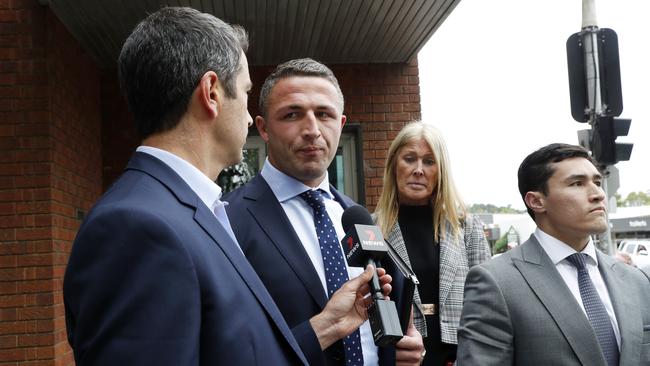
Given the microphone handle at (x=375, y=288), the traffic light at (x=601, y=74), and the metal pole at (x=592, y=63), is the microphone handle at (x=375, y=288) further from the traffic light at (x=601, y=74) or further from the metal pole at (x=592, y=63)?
the traffic light at (x=601, y=74)

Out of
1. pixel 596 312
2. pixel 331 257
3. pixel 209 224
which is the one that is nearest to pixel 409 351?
pixel 331 257

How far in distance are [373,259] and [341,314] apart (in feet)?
0.70

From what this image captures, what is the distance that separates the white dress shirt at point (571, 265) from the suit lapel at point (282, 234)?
3.94 ft

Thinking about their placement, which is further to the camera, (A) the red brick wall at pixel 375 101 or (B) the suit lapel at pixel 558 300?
(A) the red brick wall at pixel 375 101

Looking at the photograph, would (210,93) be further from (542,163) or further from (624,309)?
(624,309)

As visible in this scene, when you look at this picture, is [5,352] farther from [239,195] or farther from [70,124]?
[239,195]

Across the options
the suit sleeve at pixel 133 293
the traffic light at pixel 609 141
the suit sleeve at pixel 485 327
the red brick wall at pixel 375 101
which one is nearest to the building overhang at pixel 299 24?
the red brick wall at pixel 375 101

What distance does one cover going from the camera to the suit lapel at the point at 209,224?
1.46m

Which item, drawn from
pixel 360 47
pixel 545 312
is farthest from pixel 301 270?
pixel 360 47

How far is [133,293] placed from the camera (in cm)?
121

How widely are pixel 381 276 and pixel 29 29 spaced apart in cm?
489

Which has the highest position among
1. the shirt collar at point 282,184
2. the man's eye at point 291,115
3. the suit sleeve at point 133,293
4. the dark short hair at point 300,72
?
the dark short hair at point 300,72

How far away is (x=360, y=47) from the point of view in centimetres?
701

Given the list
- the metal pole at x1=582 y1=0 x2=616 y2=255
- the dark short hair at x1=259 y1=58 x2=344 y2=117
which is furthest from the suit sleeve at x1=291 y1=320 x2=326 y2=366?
the metal pole at x1=582 y1=0 x2=616 y2=255
